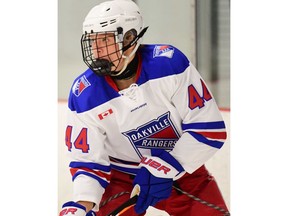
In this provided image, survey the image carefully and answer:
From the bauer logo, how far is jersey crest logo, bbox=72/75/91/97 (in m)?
0.16

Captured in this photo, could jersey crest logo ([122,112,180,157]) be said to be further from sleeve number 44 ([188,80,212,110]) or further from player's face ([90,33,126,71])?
player's face ([90,33,126,71])

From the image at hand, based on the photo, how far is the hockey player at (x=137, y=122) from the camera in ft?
5.31

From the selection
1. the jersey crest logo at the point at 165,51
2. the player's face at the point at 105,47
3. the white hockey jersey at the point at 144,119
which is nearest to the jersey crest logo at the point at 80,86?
the white hockey jersey at the point at 144,119

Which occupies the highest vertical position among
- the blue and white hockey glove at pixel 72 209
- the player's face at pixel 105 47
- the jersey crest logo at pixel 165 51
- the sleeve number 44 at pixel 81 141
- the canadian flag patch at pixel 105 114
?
the player's face at pixel 105 47

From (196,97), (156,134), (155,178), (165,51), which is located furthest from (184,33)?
(155,178)

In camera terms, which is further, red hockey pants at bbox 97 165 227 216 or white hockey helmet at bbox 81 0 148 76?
red hockey pants at bbox 97 165 227 216

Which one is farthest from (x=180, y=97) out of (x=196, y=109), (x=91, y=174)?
(x=91, y=174)

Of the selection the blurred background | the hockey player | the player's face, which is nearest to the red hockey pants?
the hockey player

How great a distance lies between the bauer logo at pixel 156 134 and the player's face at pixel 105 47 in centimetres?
21

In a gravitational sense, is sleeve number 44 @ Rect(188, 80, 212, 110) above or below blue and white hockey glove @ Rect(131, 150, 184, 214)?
above

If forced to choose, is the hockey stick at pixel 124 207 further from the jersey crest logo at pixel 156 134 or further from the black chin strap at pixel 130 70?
the black chin strap at pixel 130 70

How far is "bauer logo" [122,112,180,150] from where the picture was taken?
66.7 inches

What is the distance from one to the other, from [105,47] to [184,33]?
21 centimetres

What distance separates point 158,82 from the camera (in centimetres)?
165
